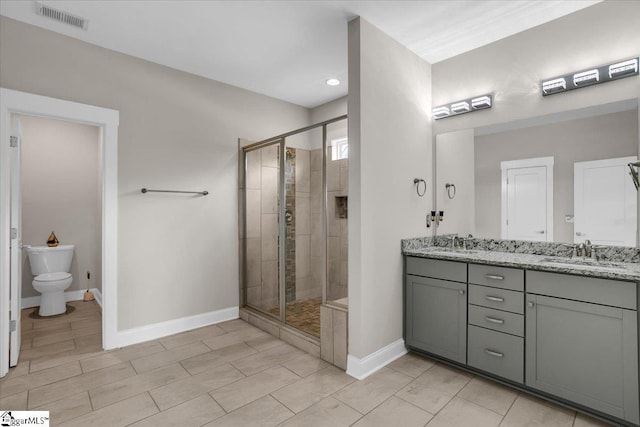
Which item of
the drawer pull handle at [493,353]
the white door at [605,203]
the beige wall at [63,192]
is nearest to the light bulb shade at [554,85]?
the white door at [605,203]

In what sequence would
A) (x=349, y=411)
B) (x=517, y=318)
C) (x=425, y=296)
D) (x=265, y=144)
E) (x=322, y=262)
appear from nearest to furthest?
1. (x=349, y=411)
2. (x=517, y=318)
3. (x=425, y=296)
4. (x=322, y=262)
5. (x=265, y=144)

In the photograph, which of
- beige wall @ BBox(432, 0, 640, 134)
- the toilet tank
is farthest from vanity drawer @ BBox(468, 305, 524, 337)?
the toilet tank

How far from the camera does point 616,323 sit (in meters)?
1.74

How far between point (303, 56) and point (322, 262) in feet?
6.15

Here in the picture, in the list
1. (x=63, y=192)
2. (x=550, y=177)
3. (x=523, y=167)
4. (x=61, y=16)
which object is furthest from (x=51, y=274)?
(x=550, y=177)

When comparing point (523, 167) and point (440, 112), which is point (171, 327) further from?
point (523, 167)

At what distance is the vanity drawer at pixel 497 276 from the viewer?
2.11 metres

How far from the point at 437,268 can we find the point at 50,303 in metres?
4.21

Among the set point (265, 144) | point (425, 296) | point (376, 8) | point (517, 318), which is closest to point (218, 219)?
point (265, 144)

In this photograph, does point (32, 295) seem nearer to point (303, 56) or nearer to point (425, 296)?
point (303, 56)

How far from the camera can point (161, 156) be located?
312cm

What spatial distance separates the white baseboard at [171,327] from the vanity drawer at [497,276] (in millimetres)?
2548

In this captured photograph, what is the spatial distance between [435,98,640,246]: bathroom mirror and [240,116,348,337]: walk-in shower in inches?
42.3

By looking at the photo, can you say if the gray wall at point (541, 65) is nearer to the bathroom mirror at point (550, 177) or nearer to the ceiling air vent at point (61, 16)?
the bathroom mirror at point (550, 177)
